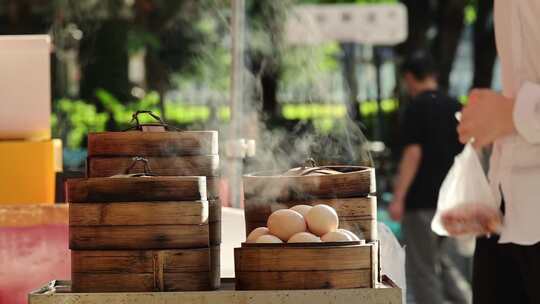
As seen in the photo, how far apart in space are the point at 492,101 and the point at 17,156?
7.19 feet

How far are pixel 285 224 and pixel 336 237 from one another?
5.2 inches

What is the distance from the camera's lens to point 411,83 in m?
8.73

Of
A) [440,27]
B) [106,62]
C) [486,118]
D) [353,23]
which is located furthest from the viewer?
[440,27]

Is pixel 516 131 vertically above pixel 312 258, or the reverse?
pixel 516 131

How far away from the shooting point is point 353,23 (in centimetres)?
1390

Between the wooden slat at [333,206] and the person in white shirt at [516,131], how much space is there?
0.31 metres

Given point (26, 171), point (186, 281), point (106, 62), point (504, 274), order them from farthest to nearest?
point (106, 62) < point (26, 171) < point (504, 274) < point (186, 281)

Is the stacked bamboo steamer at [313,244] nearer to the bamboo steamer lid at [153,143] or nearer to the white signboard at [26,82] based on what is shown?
the bamboo steamer lid at [153,143]

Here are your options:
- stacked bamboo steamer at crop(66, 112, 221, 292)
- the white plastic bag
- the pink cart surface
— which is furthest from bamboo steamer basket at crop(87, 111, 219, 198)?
the pink cart surface

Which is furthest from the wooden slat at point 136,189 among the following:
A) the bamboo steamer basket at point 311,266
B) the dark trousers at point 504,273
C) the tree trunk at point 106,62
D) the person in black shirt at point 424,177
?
→ the tree trunk at point 106,62

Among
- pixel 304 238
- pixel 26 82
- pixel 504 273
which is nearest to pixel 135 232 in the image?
pixel 304 238

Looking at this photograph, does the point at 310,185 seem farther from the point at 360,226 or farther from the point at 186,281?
the point at 186,281

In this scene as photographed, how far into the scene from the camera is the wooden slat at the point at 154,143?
A: 2.93 metres

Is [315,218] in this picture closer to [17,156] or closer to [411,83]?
[17,156]
